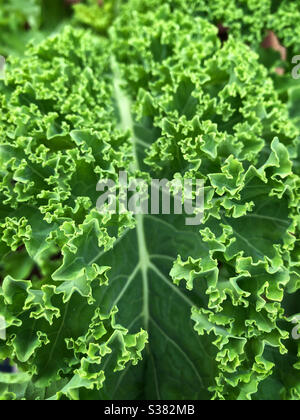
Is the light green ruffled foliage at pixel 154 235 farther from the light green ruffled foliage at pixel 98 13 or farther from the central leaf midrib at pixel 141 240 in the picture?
the light green ruffled foliage at pixel 98 13

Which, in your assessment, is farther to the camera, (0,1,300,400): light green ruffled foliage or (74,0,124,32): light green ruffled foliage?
(74,0,124,32): light green ruffled foliage

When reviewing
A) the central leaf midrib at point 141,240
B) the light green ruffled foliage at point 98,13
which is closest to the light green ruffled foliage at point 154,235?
the central leaf midrib at point 141,240

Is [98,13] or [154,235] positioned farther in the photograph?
[98,13]

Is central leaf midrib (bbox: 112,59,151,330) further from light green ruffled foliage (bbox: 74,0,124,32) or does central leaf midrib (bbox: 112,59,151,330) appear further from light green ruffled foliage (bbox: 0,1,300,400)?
light green ruffled foliage (bbox: 74,0,124,32)

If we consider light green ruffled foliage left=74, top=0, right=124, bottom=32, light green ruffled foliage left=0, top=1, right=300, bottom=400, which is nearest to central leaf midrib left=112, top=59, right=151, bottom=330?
light green ruffled foliage left=0, top=1, right=300, bottom=400

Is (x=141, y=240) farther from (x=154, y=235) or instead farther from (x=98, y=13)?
(x=98, y=13)

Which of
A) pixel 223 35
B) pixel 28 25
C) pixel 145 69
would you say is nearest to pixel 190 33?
pixel 145 69

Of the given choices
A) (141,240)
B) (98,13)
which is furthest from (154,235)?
(98,13)

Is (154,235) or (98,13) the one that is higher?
(98,13)
